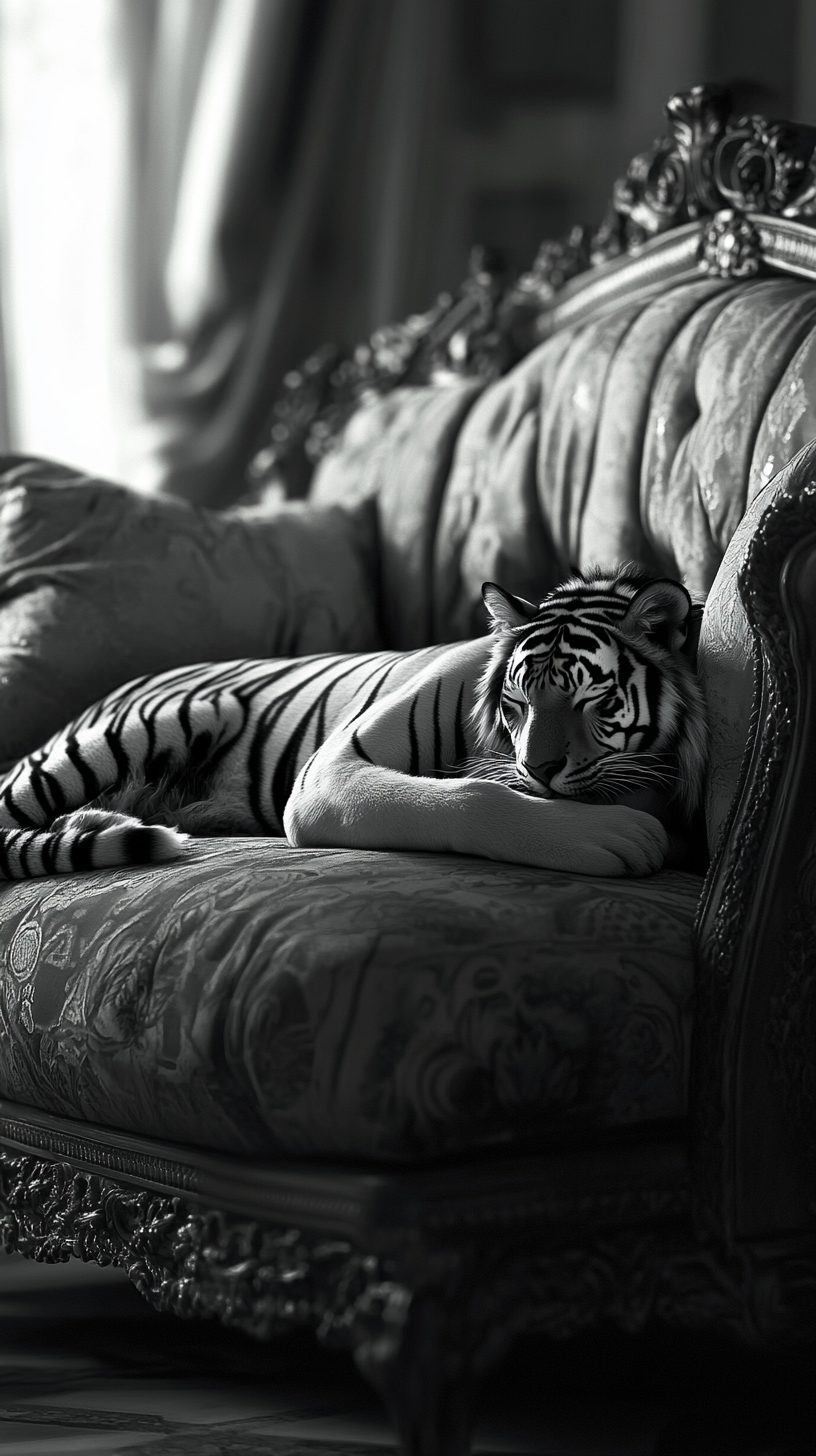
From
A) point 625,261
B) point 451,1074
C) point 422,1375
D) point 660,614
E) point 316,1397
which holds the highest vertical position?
point 625,261

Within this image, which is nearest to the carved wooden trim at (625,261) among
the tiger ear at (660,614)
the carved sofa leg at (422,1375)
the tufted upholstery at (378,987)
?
the tufted upholstery at (378,987)

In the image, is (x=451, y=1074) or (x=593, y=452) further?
(x=593, y=452)

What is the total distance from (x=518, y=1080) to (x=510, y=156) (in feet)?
8.67

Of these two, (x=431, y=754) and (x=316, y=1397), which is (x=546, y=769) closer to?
(x=431, y=754)

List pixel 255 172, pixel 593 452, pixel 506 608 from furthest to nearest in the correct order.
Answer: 1. pixel 255 172
2. pixel 593 452
3. pixel 506 608

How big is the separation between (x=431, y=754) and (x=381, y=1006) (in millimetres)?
531

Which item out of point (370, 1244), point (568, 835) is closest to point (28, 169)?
point (568, 835)

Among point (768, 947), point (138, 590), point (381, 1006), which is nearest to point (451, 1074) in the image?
point (381, 1006)

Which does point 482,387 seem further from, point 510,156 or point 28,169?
point 28,169

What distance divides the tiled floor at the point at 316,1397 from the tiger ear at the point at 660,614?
0.71 metres

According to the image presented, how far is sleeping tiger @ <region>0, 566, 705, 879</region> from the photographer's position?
5.12 ft

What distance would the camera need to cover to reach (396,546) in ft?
9.11

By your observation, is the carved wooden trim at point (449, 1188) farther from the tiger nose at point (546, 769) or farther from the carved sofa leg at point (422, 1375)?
the tiger nose at point (546, 769)

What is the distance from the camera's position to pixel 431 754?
5.90ft
